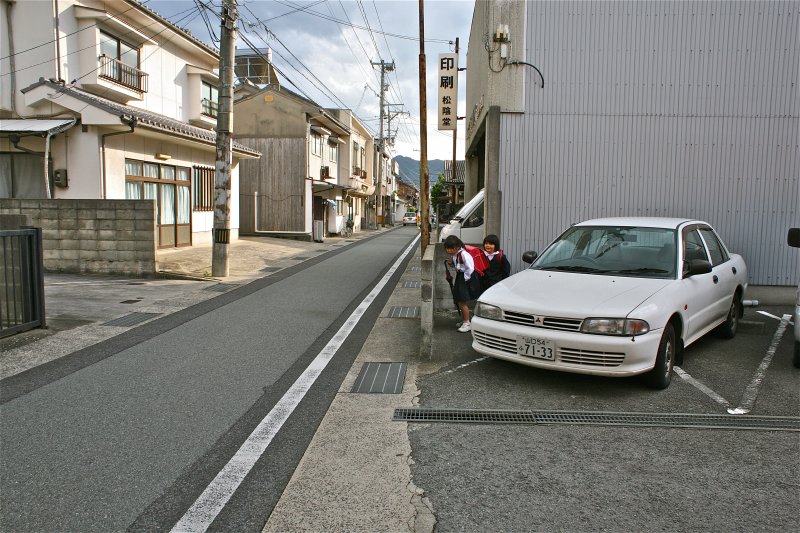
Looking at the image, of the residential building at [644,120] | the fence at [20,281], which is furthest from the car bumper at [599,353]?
the fence at [20,281]

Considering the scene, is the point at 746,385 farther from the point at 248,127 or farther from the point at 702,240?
the point at 248,127

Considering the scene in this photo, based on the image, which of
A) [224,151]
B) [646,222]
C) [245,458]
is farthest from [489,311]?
[224,151]

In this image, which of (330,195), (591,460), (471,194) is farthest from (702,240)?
(330,195)

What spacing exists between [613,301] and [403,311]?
462 cm

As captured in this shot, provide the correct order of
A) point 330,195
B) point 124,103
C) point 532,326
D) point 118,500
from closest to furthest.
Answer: point 118,500
point 532,326
point 124,103
point 330,195

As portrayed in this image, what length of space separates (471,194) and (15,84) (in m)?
13.4

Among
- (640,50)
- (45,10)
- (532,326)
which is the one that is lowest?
(532,326)

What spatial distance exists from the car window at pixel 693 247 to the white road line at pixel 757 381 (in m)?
1.30

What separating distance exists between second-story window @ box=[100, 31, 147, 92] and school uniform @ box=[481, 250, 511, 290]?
523 inches

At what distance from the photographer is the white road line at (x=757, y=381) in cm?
487

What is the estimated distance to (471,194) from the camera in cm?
1944

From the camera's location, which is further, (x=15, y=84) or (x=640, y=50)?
(x=15, y=84)

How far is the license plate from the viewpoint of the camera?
16.8ft

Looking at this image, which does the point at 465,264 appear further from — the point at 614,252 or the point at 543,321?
the point at 543,321
